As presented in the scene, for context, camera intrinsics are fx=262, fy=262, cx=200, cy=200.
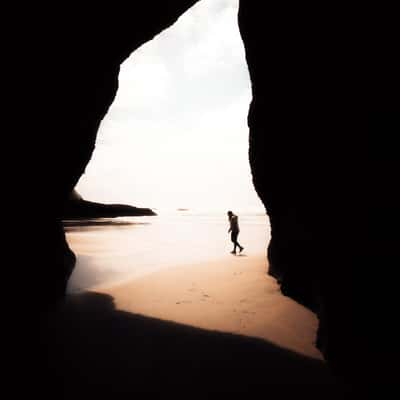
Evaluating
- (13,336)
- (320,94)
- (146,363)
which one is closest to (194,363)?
(146,363)

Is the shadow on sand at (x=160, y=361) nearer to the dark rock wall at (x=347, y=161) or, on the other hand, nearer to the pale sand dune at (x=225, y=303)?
the pale sand dune at (x=225, y=303)

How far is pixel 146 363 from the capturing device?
411 centimetres

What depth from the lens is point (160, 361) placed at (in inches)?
164

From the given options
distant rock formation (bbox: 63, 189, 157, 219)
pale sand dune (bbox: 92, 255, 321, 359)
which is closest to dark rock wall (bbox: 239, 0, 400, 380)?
pale sand dune (bbox: 92, 255, 321, 359)

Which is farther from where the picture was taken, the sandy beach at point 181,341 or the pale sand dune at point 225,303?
the pale sand dune at point 225,303

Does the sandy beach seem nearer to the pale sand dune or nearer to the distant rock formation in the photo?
the pale sand dune

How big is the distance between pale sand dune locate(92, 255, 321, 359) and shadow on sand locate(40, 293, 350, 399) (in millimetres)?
368

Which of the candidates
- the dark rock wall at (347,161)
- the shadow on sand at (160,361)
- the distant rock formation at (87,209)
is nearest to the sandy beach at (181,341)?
the shadow on sand at (160,361)

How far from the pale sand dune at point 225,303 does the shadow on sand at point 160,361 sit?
1.21 feet

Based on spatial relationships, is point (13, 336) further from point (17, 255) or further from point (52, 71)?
point (52, 71)

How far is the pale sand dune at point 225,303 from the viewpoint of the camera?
16.8 ft

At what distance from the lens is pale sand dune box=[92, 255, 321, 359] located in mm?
5129

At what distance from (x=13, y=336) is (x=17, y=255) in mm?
1496

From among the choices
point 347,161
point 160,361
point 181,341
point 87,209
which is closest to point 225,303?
point 181,341
